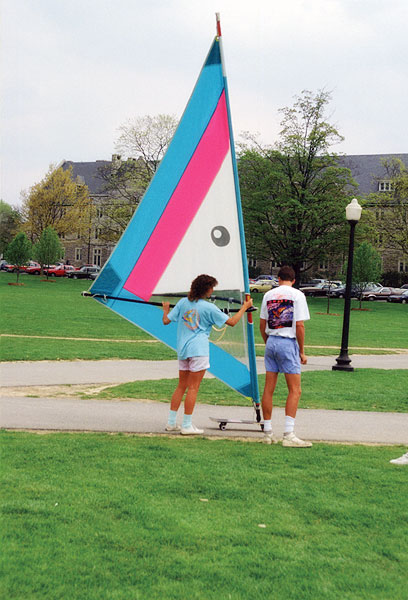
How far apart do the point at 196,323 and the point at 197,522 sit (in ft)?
9.86

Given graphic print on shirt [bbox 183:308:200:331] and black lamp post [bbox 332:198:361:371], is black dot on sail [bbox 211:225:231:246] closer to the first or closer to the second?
graphic print on shirt [bbox 183:308:200:331]

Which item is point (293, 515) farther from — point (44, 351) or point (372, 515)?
point (44, 351)

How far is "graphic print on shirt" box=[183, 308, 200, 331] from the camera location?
745 centimetres

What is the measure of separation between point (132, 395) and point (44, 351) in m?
5.58

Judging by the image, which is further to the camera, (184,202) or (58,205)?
(58,205)

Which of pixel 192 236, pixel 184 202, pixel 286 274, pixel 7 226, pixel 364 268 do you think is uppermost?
pixel 7 226

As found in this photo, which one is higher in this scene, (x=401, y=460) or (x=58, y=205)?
(x=58, y=205)

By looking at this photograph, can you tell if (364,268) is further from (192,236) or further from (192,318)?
(192,318)

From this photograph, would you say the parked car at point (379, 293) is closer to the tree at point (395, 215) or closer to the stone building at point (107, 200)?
the tree at point (395, 215)

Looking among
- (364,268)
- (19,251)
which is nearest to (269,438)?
(364,268)

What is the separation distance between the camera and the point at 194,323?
746 cm

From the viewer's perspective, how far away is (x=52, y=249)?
61.2 meters

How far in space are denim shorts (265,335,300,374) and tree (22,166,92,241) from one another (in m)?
72.3

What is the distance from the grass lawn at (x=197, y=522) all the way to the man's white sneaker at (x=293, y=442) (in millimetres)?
203
